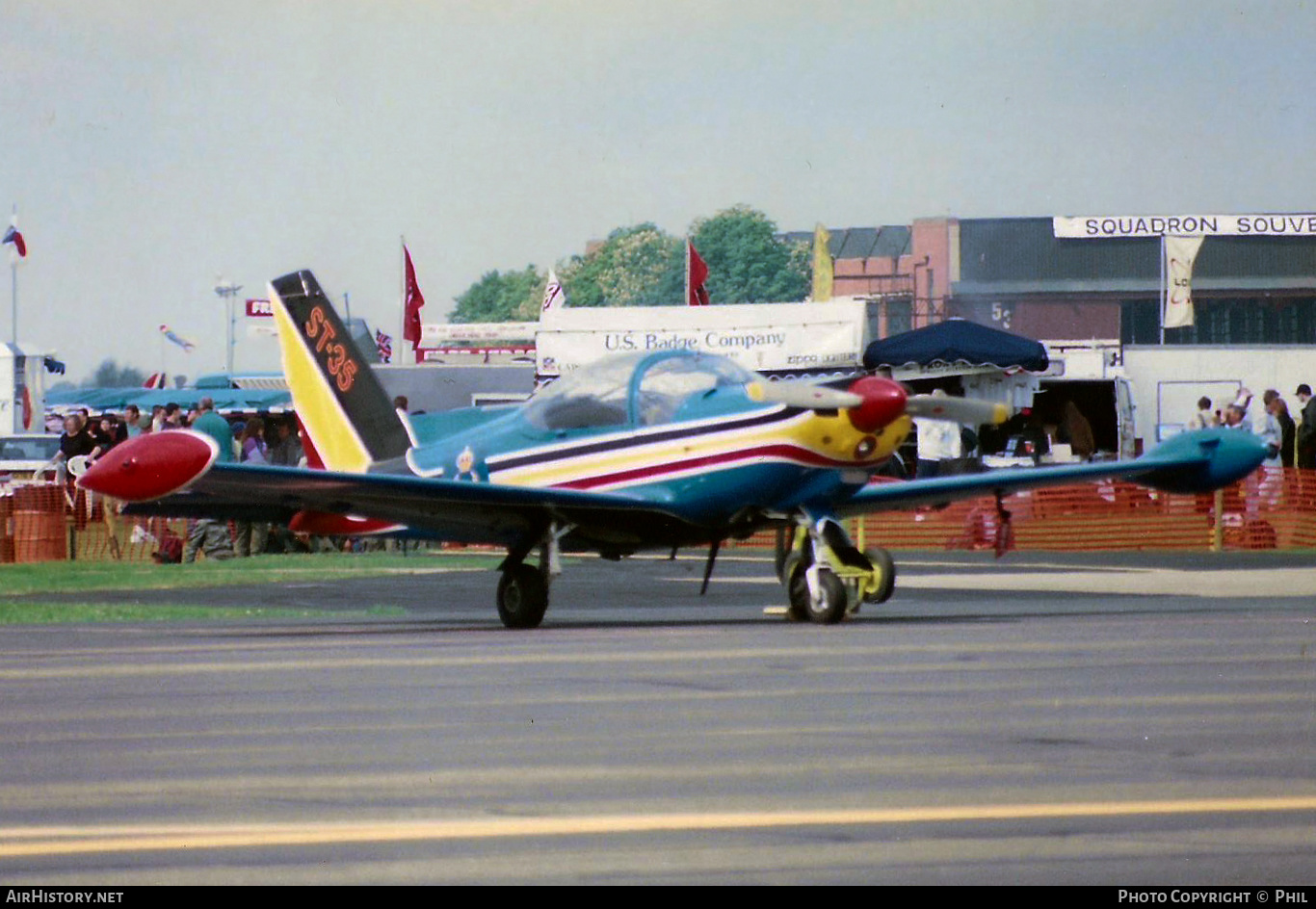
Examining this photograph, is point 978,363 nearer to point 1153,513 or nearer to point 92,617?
point 1153,513

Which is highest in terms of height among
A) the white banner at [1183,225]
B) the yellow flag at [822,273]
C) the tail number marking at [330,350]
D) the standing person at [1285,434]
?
the white banner at [1183,225]

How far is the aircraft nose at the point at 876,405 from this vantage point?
577 inches

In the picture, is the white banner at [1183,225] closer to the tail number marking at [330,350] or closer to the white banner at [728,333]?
the white banner at [728,333]

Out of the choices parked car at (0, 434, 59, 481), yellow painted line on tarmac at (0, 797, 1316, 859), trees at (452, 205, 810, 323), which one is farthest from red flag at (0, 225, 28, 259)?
trees at (452, 205, 810, 323)

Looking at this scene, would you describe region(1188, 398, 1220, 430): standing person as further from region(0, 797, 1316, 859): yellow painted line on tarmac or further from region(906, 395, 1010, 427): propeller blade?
region(0, 797, 1316, 859): yellow painted line on tarmac

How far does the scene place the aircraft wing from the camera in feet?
53.2

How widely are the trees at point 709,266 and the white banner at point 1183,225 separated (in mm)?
44729

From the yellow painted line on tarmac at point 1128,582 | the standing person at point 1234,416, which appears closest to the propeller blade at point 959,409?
the yellow painted line on tarmac at point 1128,582

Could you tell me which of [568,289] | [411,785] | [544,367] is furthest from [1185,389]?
[568,289]

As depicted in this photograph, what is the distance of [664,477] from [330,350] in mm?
4146

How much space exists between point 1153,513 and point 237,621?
15265mm

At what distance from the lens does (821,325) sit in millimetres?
34656

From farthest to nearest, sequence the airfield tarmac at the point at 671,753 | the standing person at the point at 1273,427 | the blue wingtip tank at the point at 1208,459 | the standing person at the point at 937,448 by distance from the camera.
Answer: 1. the standing person at the point at 937,448
2. the standing person at the point at 1273,427
3. the blue wingtip tank at the point at 1208,459
4. the airfield tarmac at the point at 671,753

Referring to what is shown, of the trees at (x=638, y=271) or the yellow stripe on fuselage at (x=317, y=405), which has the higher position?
the trees at (x=638, y=271)
